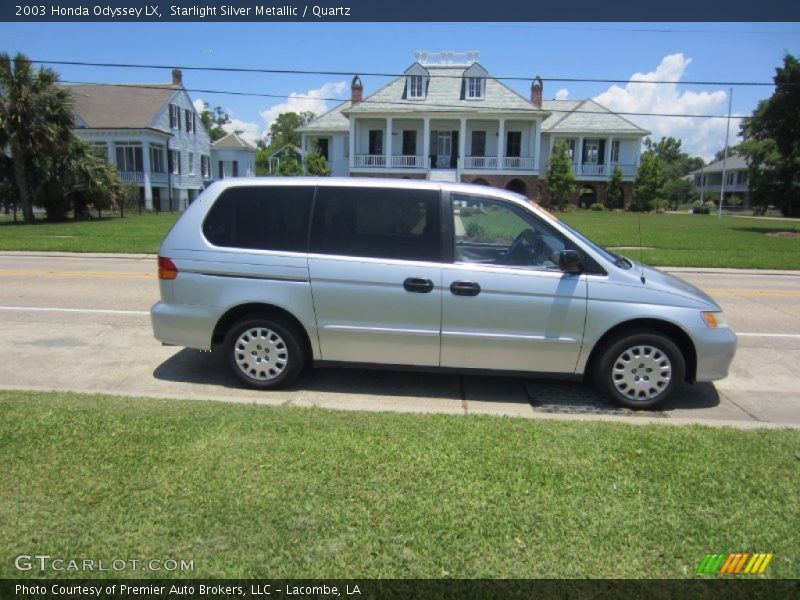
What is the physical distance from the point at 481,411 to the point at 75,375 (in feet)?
13.0

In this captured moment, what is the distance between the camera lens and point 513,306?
5.16 metres

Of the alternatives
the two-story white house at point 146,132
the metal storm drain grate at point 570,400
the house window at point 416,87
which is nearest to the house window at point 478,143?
the house window at point 416,87

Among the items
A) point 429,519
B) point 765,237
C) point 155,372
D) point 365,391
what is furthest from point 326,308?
point 765,237

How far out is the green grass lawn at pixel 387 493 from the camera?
288 centimetres

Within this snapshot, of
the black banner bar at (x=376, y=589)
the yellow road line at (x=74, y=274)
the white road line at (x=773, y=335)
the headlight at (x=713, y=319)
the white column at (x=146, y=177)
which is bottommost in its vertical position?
the black banner bar at (x=376, y=589)

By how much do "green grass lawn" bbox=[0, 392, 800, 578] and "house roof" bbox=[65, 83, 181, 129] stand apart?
4071 centimetres

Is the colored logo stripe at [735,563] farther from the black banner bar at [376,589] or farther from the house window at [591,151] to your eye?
the house window at [591,151]

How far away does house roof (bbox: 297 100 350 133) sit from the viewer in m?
45.5

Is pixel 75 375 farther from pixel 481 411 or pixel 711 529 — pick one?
pixel 711 529

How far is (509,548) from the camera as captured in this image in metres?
2.95

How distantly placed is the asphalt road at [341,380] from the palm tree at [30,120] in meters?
22.5

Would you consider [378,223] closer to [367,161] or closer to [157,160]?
[367,161]

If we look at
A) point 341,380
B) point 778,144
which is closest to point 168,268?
point 341,380

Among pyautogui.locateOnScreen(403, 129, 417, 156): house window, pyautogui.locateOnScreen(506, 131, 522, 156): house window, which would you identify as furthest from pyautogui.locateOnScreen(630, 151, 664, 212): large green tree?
pyautogui.locateOnScreen(403, 129, 417, 156): house window
